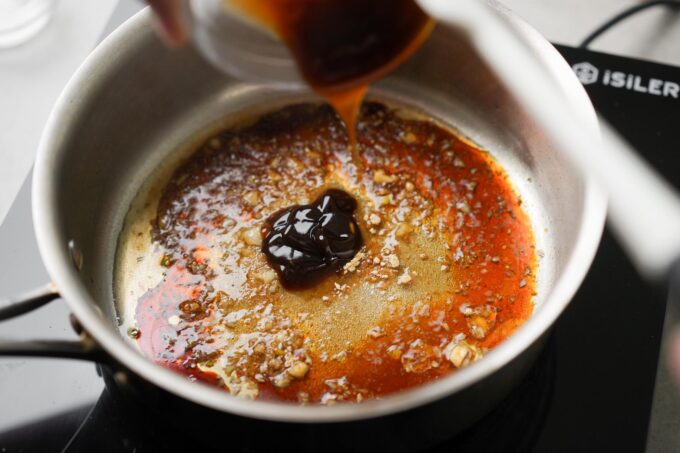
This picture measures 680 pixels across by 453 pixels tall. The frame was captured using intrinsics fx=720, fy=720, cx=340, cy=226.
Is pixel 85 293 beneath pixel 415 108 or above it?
above

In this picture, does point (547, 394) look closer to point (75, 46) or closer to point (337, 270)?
point (337, 270)

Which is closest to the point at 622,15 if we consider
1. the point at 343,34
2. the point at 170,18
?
the point at 343,34

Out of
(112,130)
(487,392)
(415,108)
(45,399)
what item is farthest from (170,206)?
(487,392)

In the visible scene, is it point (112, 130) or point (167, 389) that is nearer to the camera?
point (167, 389)

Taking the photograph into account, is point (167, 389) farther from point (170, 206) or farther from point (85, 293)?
point (170, 206)

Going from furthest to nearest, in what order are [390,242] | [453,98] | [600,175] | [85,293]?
[453,98] < [390,242] < [85,293] < [600,175]

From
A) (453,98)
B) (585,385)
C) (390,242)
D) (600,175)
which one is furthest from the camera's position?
(453,98)

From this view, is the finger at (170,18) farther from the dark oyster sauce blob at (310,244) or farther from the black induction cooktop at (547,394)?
the black induction cooktop at (547,394)
